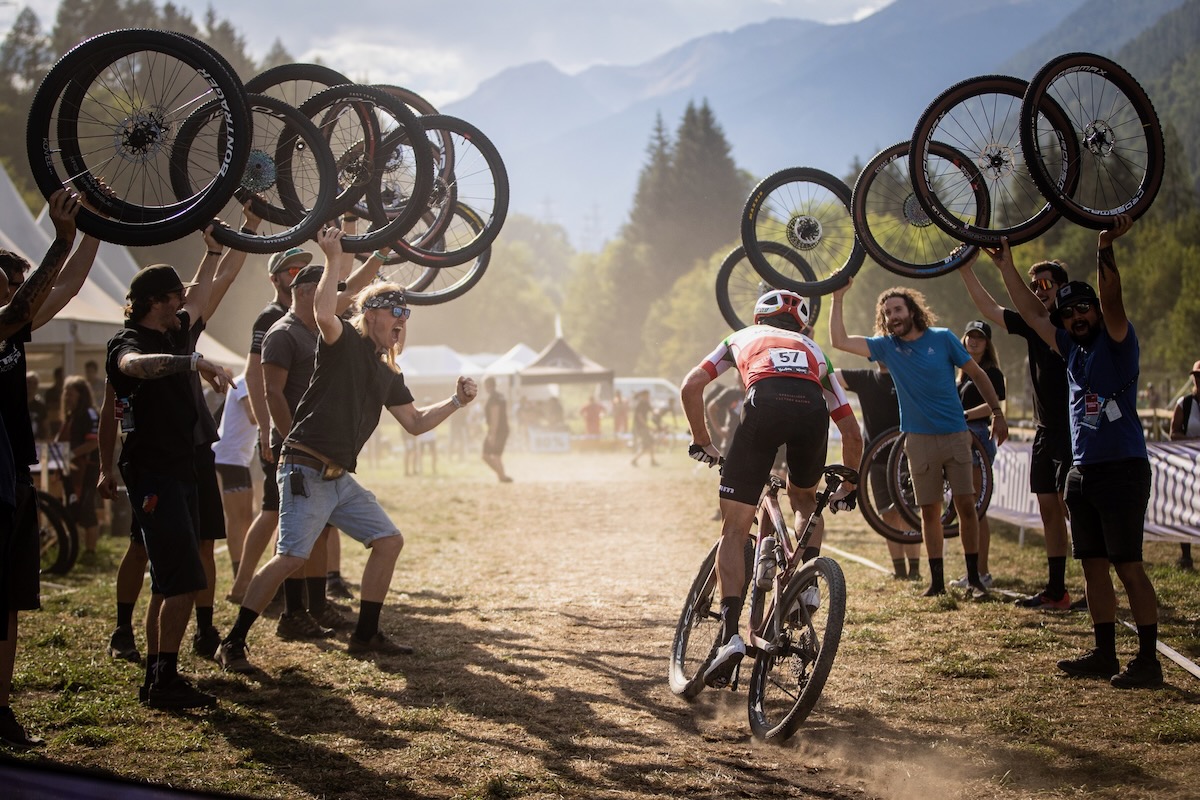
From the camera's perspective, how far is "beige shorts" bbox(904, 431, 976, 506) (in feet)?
25.2

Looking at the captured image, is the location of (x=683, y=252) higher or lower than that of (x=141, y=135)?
higher

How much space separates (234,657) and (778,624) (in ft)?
10.3

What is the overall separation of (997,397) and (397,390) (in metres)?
4.73

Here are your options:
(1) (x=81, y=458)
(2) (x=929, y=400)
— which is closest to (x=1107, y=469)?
(2) (x=929, y=400)

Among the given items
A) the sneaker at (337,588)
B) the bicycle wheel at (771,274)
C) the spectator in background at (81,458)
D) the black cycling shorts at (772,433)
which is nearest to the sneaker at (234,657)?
the sneaker at (337,588)

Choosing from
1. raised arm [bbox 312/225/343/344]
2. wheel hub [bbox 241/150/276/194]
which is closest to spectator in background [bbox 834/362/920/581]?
raised arm [bbox 312/225/343/344]

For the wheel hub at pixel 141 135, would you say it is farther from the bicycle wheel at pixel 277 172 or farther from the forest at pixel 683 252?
the forest at pixel 683 252

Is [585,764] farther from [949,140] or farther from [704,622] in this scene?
[949,140]

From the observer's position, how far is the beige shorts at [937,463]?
25.2ft

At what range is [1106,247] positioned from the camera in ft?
17.1

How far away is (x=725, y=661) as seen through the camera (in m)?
5.06

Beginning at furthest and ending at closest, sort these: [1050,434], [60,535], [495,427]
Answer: [495,427] < [60,535] < [1050,434]

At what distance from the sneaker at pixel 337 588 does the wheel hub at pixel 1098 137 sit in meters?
6.37

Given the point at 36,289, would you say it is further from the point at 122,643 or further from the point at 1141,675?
the point at 1141,675
